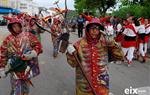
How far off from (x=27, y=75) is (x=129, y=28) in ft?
26.4

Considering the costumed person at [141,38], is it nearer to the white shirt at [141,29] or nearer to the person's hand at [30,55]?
the white shirt at [141,29]

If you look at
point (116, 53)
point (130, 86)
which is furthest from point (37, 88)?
point (116, 53)

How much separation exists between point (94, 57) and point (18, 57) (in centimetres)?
120

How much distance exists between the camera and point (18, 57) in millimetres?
6141

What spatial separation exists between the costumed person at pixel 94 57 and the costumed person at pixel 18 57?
2.65 ft

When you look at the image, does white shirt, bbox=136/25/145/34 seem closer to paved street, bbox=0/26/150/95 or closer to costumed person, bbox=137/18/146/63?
costumed person, bbox=137/18/146/63

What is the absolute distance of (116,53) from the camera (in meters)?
5.73

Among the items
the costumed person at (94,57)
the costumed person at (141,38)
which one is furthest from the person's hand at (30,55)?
the costumed person at (141,38)

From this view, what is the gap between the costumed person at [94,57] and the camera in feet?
18.5

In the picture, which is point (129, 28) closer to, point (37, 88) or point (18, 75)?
point (37, 88)

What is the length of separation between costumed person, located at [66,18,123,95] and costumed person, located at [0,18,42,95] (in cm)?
81

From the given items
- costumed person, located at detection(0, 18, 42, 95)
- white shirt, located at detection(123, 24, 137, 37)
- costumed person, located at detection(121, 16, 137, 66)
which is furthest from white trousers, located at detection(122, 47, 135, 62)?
costumed person, located at detection(0, 18, 42, 95)

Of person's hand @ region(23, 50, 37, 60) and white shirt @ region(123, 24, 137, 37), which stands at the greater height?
person's hand @ region(23, 50, 37, 60)

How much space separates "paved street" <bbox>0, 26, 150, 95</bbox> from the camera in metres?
9.41
